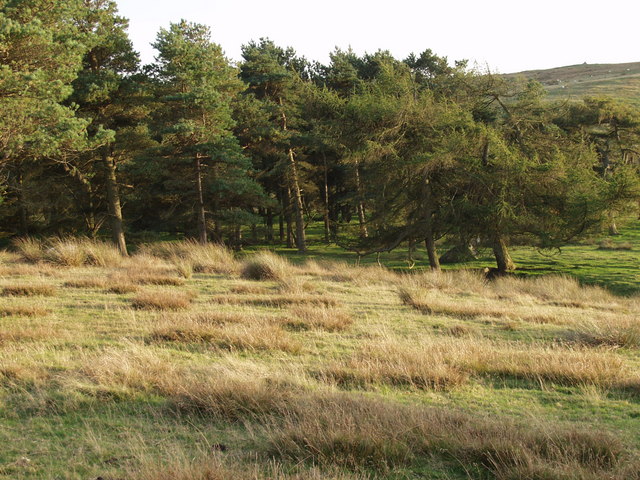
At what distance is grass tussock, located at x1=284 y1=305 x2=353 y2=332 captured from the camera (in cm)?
904

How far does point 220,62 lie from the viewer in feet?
101

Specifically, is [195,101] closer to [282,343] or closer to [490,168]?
[490,168]

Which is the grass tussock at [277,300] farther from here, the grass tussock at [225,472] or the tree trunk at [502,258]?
the tree trunk at [502,258]

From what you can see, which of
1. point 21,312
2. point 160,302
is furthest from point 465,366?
point 21,312

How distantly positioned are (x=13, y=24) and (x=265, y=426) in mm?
10585

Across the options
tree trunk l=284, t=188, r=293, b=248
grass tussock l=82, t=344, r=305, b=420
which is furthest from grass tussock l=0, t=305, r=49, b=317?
tree trunk l=284, t=188, r=293, b=248

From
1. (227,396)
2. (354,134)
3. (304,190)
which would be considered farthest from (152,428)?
(304,190)

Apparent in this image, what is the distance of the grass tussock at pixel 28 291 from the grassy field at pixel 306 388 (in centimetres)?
4

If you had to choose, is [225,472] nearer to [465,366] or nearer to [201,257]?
[465,366]

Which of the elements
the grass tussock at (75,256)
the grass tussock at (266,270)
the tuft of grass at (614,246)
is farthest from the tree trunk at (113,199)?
the tuft of grass at (614,246)

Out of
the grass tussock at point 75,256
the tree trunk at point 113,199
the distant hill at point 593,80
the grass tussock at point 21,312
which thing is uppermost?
the distant hill at point 593,80

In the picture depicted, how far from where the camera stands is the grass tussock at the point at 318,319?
9.04 metres

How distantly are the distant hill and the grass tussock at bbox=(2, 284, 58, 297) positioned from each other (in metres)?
65.6

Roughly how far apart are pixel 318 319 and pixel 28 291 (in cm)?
665
